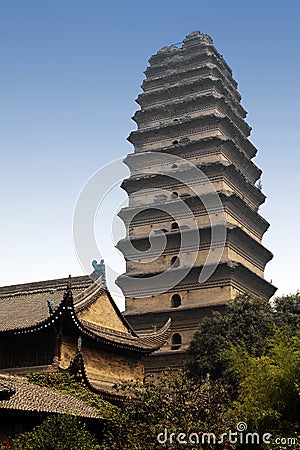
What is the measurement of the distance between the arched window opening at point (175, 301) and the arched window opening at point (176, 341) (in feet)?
5.51

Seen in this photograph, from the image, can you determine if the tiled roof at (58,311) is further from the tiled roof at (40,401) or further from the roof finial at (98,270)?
the tiled roof at (40,401)

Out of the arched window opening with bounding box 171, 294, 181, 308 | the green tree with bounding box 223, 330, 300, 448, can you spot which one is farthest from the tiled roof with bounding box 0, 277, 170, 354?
the green tree with bounding box 223, 330, 300, 448

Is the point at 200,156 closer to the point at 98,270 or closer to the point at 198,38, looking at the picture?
the point at 198,38

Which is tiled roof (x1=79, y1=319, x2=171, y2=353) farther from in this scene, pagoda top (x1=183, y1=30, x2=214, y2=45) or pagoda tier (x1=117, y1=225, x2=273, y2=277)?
pagoda top (x1=183, y1=30, x2=214, y2=45)

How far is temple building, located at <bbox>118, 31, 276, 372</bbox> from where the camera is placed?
100 ft

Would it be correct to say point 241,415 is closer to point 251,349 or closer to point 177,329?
point 251,349

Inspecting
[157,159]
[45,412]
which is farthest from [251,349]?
[157,159]

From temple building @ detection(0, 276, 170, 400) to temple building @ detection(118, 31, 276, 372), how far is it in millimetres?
5719

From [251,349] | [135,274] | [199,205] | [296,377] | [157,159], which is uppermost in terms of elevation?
[157,159]

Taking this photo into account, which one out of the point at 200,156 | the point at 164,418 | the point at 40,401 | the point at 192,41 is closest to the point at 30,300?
the point at 40,401

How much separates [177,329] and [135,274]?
4.02m

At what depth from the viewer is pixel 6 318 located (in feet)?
68.6

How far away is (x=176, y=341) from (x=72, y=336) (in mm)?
11140

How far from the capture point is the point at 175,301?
103 feet
